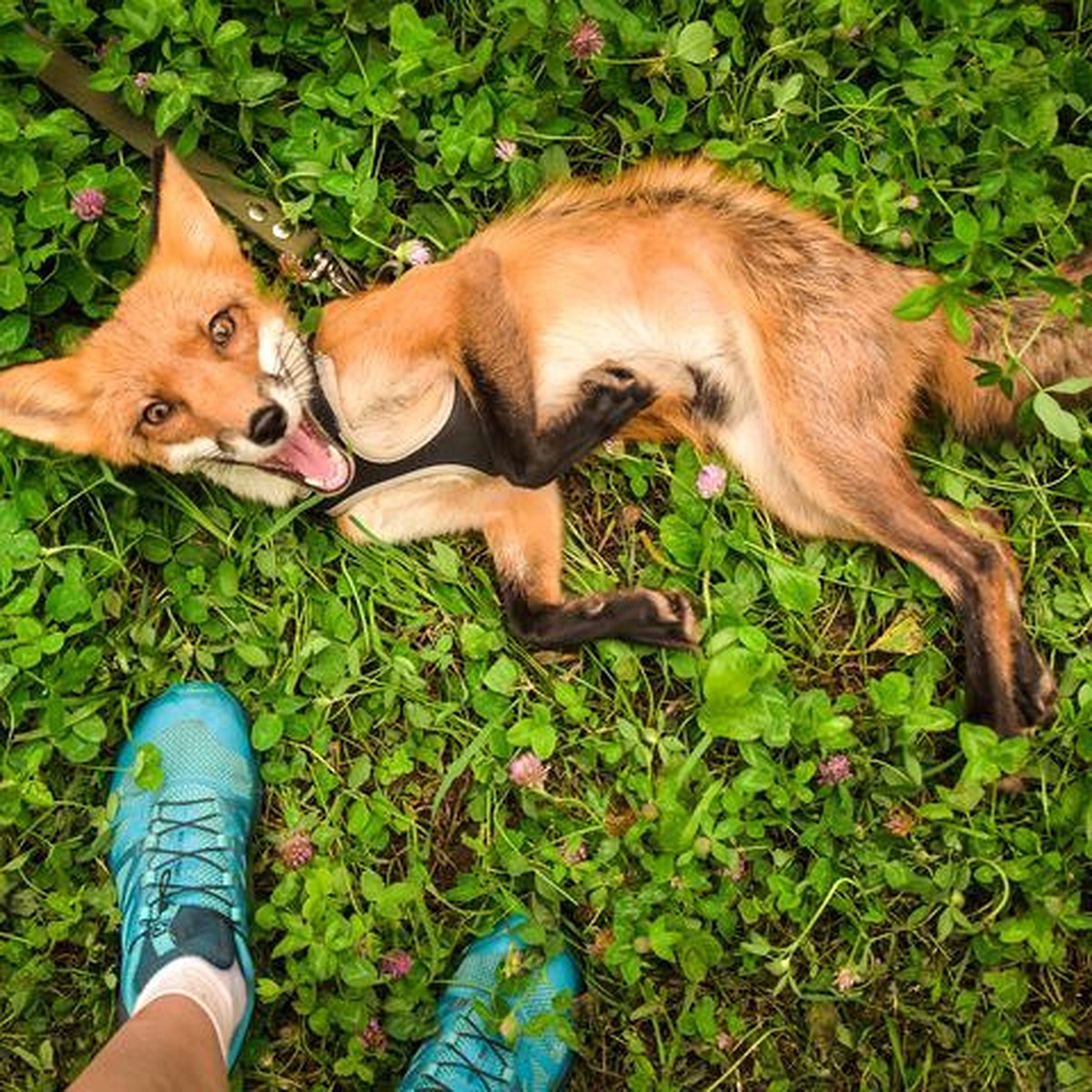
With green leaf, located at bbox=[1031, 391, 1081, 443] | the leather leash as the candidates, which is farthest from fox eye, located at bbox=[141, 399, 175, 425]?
green leaf, located at bbox=[1031, 391, 1081, 443]

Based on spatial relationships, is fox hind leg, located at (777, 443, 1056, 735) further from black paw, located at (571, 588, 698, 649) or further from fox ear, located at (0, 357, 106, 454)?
fox ear, located at (0, 357, 106, 454)

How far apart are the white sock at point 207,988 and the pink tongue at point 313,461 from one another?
149 cm

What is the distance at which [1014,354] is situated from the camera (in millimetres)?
3623

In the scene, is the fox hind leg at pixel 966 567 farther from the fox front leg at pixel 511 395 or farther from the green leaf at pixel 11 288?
the green leaf at pixel 11 288

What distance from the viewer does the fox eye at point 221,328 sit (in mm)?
3482

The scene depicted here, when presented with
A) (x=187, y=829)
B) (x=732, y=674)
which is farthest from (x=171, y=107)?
(x=732, y=674)

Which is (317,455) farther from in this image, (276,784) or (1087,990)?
(1087,990)

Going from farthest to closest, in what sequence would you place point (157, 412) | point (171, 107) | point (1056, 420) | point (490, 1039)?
point (490, 1039) → point (171, 107) → point (157, 412) → point (1056, 420)

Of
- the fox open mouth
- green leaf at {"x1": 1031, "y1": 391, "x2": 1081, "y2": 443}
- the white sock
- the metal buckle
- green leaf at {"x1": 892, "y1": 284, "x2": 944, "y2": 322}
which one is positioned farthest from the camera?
the metal buckle

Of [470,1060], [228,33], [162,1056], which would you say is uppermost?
[228,33]

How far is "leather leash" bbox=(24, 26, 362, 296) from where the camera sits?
394cm

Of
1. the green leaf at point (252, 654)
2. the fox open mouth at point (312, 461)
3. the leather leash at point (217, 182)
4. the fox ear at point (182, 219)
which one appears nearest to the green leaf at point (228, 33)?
the leather leash at point (217, 182)

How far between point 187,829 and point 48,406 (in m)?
1.42

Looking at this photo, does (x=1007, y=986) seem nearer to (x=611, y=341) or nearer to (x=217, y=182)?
(x=611, y=341)
